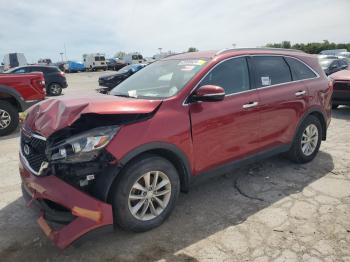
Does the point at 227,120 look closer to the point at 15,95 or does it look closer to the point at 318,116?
the point at 318,116

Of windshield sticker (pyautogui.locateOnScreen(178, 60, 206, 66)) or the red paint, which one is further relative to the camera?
the red paint

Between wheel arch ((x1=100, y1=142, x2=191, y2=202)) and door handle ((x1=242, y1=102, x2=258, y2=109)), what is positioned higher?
door handle ((x1=242, y1=102, x2=258, y2=109))

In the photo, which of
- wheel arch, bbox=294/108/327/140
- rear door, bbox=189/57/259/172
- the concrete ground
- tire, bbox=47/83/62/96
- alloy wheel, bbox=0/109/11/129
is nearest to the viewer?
the concrete ground

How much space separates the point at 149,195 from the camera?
335 cm

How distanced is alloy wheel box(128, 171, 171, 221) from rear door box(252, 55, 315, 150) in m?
1.60

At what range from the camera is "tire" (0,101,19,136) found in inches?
309

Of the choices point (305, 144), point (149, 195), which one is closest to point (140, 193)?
point (149, 195)

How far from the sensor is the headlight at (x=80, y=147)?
115 inches

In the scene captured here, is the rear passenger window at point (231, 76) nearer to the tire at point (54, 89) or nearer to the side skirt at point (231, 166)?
the side skirt at point (231, 166)

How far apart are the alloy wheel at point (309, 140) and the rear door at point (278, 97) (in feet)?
1.28

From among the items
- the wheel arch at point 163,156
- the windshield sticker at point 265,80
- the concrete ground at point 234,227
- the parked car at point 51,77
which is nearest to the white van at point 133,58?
the parked car at point 51,77

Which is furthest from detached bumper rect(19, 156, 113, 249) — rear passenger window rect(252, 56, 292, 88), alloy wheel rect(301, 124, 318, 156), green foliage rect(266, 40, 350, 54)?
green foliage rect(266, 40, 350, 54)

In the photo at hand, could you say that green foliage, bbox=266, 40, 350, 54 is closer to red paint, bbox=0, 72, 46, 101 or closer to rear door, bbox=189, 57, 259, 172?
red paint, bbox=0, 72, 46, 101

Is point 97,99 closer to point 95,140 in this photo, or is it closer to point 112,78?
point 95,140
